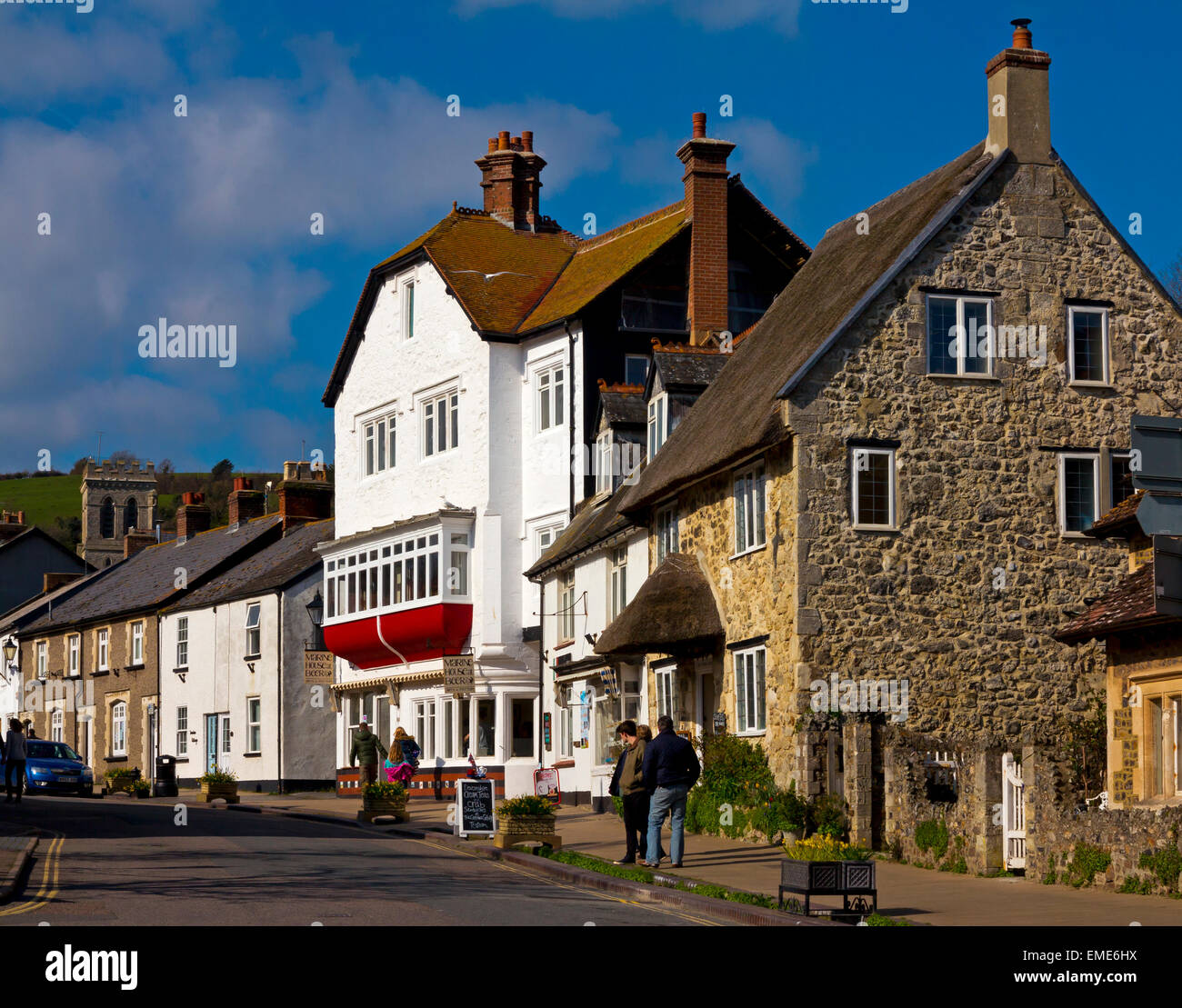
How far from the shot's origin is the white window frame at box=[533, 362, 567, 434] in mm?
38281

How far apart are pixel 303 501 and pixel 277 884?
39402mm

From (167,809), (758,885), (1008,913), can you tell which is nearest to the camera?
(1008,913)

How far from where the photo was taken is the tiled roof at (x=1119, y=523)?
22.6 metres

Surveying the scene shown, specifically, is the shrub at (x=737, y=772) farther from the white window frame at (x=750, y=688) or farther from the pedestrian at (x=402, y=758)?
the pedestrian at (x=402, y=758)

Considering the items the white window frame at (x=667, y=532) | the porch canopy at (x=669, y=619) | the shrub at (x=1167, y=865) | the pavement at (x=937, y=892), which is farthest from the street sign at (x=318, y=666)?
the shrub at (x=1167, y=865)

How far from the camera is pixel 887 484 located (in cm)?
2509

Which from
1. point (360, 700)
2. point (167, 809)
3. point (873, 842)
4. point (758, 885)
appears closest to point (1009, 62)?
point (873, 842)

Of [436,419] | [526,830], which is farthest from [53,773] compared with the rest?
[526,830]

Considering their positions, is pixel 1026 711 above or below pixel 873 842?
above

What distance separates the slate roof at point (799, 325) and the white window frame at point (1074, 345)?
8.56 ft

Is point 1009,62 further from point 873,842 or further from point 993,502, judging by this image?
point 873,842
